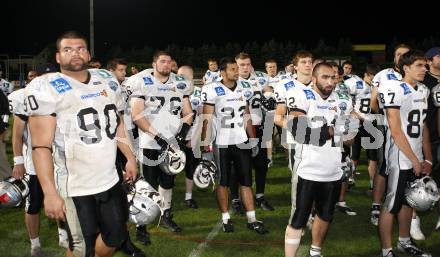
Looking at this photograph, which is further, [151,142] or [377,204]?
[377,204]

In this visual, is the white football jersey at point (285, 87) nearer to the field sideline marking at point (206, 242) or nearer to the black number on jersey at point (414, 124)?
the black number on jersey at point (414, 124)

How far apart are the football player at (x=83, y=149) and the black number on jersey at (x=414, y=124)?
9.39 feet

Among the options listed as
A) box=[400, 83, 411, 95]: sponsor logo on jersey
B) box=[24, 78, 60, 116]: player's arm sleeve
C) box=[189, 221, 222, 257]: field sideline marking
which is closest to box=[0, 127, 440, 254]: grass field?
box=[189, 221, 222, 257]: field sideline marking

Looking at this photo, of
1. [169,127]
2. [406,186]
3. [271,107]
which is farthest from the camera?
[271,107]

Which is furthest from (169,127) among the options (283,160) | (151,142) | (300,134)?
(283,160)

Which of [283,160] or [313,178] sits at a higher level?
[313,178]

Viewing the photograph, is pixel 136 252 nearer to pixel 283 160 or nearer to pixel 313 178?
pixel 313 178

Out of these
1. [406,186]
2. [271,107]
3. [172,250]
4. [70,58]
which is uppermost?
[70,58]

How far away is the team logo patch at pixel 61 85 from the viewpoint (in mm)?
3645

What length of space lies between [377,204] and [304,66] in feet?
7.24

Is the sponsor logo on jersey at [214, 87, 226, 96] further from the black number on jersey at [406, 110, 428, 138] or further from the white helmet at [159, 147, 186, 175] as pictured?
the black number on jersey at [406, 110, 428, 138]

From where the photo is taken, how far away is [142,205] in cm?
449

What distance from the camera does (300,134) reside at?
4.66 meters

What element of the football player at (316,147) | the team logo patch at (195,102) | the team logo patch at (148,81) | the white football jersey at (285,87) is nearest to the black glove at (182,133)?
the team logo patch at (148,81)
